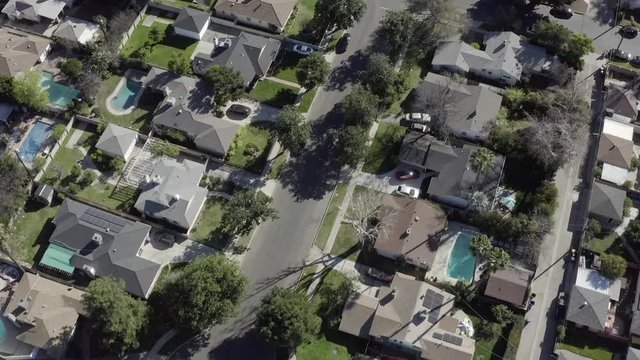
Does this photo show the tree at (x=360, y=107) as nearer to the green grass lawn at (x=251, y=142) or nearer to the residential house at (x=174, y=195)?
the green grass lawn at (x=251, y=142)

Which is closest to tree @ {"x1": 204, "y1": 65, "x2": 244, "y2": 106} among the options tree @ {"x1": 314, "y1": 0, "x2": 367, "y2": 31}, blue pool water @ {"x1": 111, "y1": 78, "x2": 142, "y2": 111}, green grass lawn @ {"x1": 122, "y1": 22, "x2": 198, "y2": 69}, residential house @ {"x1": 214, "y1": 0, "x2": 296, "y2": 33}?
green grass lawn @ {"x1": 122, "y1": 22, "x2": 198, "y2": 69}

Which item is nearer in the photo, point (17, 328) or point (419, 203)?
point (17, 328)

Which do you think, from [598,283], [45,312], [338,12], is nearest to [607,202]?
[598,283]

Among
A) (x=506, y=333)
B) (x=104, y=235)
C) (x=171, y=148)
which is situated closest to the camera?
(x=506, y=333)

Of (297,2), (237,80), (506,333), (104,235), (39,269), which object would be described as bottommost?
(39,269)

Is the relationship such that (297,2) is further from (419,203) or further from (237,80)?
(419,203)

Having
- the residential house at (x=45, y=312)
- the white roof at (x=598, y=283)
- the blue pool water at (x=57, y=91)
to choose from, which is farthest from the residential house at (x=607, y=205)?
the blue pool water at (x=57, y=91)

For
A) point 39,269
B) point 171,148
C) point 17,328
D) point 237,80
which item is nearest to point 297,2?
point 237,80
